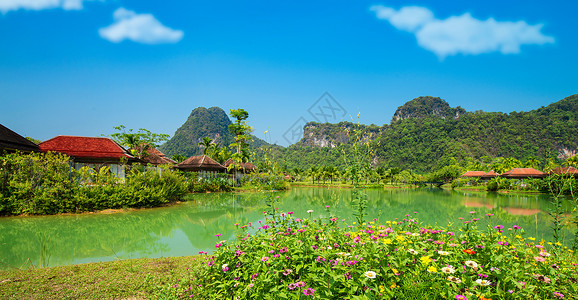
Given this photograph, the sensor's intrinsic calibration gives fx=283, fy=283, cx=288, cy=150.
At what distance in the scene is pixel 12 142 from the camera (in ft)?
49.2

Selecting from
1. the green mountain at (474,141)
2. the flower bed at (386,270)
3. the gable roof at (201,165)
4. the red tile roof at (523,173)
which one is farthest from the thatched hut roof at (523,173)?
the flower bed at (386,270)

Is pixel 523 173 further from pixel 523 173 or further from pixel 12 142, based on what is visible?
pixel 12 142

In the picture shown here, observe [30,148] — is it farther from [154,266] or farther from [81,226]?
[154,266]

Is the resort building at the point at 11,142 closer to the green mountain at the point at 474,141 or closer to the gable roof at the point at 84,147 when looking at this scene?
the gable roof at the point at 84,147

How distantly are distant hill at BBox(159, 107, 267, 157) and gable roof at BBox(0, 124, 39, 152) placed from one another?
71.5 m

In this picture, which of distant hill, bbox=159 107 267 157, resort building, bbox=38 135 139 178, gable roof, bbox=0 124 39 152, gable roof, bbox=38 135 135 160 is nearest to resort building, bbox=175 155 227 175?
resort building, bbox=38 135 139 178

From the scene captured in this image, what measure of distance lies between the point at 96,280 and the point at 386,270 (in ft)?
13.5

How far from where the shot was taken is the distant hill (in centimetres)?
9100

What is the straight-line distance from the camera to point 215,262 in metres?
3.17

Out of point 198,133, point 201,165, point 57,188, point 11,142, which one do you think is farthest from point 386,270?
point 198,133

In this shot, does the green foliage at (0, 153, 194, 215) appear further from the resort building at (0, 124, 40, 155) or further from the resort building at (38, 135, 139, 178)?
the resort building at (38, 135, 139, 178)

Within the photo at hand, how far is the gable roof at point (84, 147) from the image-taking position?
742 inches

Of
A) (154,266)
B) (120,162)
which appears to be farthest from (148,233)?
(120,162)

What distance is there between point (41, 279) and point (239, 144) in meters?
21.1
